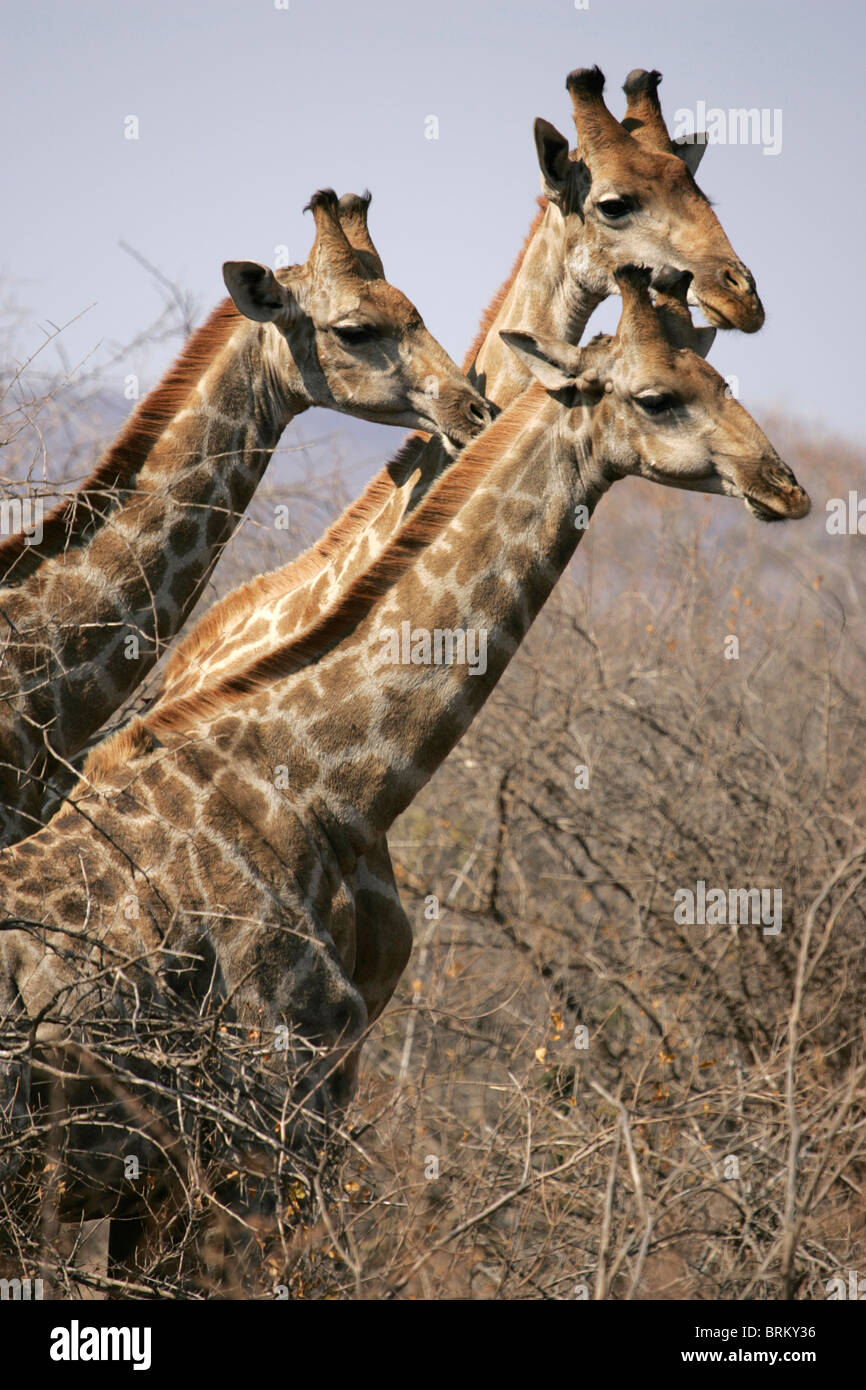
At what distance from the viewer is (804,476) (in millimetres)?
31938

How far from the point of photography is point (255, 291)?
6605mm

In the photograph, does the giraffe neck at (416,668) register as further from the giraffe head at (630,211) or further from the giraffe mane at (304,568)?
the giraffe head at (630,211)

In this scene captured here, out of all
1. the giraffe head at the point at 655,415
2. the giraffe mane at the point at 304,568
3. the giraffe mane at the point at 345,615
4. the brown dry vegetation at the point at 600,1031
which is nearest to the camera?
the brown dry vegetation at the point at 600,1031

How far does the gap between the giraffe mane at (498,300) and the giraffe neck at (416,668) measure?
6.85 ft

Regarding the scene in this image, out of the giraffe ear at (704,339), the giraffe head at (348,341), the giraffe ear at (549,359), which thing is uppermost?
the giraffe head at (348,341)

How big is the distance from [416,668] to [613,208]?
284 cm

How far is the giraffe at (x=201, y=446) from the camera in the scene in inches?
254

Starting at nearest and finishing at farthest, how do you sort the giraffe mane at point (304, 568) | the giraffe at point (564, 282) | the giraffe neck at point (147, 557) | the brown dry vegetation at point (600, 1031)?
the brown dry vegetation at point (600, 1031) < the giraffe neck at point (147, 557) < the giraffe at point (564, 282) < the giraffe mane at point (304, 568)

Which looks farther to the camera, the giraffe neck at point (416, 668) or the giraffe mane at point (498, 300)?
the giraffe mane at point (498, 300)

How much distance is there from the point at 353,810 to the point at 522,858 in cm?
469

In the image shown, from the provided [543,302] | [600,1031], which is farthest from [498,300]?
[600,1031]

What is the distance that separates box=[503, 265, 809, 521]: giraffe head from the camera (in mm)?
5285

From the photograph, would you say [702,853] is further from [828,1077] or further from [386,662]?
[386,662]

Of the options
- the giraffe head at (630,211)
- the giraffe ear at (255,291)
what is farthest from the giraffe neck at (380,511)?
the giraffe ear at (255,291)
